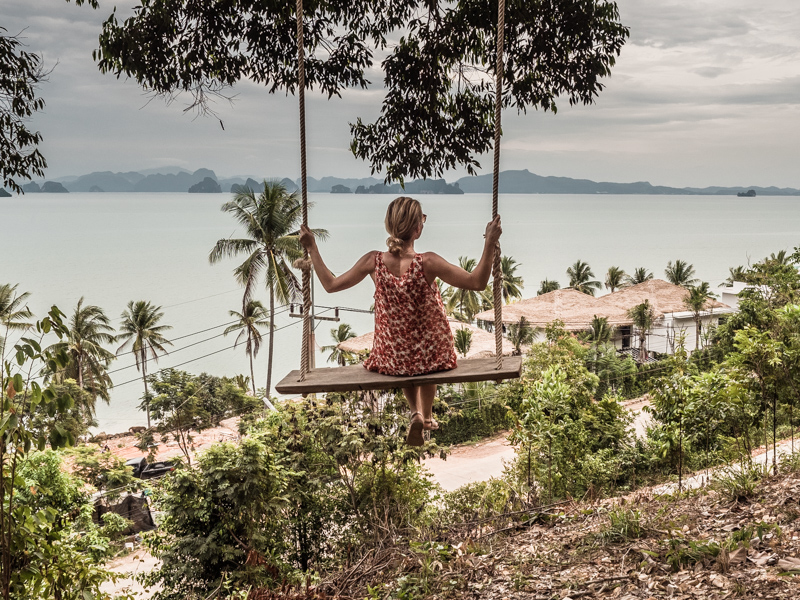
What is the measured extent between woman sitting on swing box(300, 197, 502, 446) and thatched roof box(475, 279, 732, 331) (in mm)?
22145

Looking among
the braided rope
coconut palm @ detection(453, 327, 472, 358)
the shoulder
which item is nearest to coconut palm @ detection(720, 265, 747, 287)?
coconut palm @ detection(453, 327, 472, 358)

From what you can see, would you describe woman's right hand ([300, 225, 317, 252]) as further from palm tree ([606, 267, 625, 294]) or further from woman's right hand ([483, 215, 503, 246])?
palm tree ([606, 267, 625, 294])

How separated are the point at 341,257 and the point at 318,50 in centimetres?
10896

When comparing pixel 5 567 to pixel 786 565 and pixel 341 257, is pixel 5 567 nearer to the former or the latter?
pixel 786 565

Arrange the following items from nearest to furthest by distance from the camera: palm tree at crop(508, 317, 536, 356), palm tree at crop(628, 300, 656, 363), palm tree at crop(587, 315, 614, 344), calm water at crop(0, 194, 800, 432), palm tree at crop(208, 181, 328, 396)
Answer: palm tree at crop(208, 181, 328, 396), palm tree at crop(628, 300, 656, 363), palm tree at crop(587, 315, 614, 344), palm tree at crop(508, 317, 536, 356), calm water at crop(0, 194, 800, 432)

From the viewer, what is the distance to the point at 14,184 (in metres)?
5.83

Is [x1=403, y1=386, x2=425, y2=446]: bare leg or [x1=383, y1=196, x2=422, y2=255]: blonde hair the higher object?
[x1=383, y1=196, x2=422, y2=255]: blonde hair

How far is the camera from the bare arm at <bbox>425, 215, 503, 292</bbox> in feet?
9.56

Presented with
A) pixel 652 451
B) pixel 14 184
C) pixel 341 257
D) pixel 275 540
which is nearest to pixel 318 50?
pixel 14 184

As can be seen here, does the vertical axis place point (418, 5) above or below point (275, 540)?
above

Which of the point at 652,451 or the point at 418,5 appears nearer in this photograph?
the point at 418,5

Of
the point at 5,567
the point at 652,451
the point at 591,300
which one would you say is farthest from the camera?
the point at 591,300

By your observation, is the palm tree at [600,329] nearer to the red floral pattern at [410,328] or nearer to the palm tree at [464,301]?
the palm tree at [464,301]

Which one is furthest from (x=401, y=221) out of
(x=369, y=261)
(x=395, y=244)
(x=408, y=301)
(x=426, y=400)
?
(x=426, y=400)
